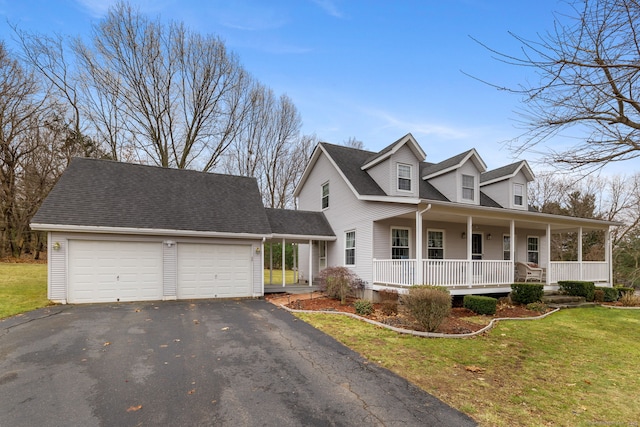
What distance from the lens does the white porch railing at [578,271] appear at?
523 inches

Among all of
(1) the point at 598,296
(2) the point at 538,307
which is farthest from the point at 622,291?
(2) the point at 538,307

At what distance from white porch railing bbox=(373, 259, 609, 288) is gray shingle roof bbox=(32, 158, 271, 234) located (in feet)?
16.9

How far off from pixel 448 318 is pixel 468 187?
311 inches

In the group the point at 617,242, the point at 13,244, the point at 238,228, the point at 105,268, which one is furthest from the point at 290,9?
the point at 617,242

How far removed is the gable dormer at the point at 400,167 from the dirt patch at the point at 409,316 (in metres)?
5.11

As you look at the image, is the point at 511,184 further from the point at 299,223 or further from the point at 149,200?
the point at 149,200

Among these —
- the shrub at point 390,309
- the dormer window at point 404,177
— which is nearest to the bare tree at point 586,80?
the shrub at point 390,309

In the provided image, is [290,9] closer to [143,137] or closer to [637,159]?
[637,159]

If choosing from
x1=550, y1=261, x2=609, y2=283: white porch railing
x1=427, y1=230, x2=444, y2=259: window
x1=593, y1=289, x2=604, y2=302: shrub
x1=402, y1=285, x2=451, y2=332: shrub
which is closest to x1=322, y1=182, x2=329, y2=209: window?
x1=427, y1=230, x2=444, y2=259: window

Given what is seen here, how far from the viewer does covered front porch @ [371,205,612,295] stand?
10.9 metres

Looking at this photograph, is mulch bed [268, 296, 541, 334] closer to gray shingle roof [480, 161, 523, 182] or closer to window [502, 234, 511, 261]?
window [502, 234, 511, 261]

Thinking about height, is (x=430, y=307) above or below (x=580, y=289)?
above

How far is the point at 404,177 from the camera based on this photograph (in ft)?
46.1

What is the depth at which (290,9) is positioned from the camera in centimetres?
1019
